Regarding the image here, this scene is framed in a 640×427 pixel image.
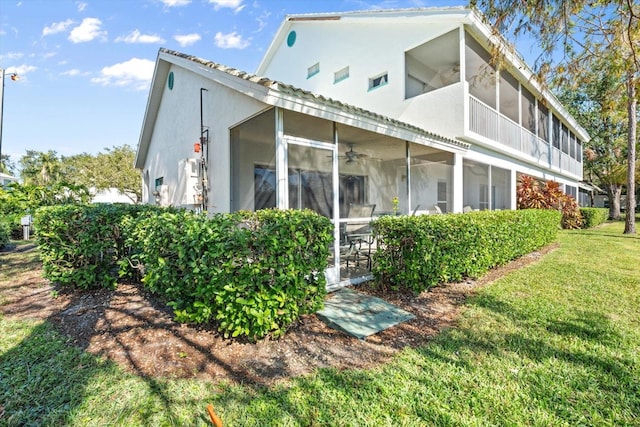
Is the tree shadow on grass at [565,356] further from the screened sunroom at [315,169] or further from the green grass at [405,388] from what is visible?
the screened sunroom at [315,169]

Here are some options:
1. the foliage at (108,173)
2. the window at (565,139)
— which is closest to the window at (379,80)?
the window at (565,139)

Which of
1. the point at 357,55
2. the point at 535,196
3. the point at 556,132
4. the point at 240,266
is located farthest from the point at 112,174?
the point at 556,132

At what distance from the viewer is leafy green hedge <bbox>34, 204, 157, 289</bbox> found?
191 inches

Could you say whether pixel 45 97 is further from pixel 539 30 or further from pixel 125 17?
pixel 539 30

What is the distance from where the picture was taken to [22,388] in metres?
2.68

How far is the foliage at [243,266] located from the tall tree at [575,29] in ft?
19.5

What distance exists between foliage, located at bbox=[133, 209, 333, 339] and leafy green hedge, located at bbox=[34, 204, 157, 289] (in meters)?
1.79

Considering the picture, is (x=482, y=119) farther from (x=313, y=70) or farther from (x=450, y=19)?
(x=313, y=70)

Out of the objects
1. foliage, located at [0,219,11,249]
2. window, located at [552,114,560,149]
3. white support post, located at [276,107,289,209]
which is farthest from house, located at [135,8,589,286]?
foliage, located at [0,219,11,249]

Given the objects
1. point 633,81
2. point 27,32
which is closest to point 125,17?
point 27,32

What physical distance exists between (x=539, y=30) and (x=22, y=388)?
956cm

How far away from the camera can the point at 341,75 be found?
1267 centimetres

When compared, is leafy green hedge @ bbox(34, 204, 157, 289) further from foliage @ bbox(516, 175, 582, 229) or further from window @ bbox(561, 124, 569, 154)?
window @ bbox(561, 124, 569, 154)

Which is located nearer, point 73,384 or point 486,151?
point 73,384
